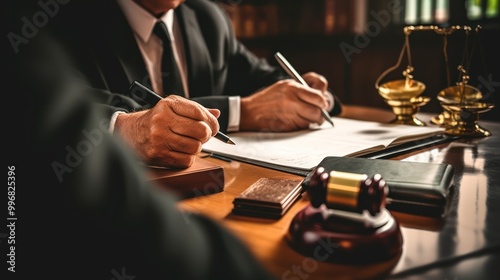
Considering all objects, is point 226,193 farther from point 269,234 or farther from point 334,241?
point 334,241

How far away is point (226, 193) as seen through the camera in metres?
0.79

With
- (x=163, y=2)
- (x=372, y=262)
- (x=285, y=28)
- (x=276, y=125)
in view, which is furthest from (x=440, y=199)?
(x=285, y=28)

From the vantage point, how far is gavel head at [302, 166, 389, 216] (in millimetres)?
521

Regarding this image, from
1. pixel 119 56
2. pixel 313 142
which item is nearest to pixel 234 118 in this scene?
pixel 313 142

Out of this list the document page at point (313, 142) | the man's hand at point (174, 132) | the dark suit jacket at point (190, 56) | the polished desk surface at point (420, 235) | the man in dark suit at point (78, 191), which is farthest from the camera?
the dark suit jacket at point (190, 56)

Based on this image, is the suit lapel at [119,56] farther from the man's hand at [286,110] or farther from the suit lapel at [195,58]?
the man's hand at [286,110]

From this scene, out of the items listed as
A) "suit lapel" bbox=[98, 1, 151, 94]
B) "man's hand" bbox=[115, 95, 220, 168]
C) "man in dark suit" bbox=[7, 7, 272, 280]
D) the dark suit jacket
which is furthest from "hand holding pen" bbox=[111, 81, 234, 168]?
"suit lapel" bbox=[98, 1, 151, 94]

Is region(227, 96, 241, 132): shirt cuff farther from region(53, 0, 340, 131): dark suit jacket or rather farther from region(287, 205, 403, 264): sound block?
region(287, 205, 403, 264): sound block

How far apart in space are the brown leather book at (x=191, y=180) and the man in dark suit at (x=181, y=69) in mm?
85

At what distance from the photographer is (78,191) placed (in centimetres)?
39

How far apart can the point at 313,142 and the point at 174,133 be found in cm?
40

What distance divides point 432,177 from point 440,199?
60mm

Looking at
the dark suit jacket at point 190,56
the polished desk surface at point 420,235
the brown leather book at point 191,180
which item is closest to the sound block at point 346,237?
the polished desk surface at point 420,235

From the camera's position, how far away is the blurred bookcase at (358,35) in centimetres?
307
